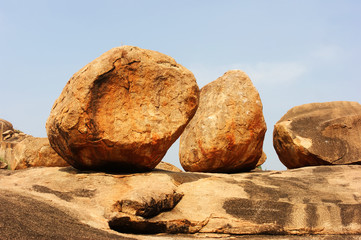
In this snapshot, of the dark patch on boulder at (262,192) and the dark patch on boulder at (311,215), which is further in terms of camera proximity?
the dark patch on boulder at (262,192)

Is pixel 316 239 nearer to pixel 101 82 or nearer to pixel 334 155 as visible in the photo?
pixel 101 82

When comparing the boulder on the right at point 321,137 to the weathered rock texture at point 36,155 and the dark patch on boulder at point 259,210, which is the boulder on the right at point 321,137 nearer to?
the dark patch on boulder at point 259,210

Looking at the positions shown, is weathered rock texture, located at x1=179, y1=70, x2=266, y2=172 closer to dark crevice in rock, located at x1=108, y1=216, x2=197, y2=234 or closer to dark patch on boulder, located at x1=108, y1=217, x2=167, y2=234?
dark crevice in rock, located at x1=108, y1=216, x2=197, y2=234

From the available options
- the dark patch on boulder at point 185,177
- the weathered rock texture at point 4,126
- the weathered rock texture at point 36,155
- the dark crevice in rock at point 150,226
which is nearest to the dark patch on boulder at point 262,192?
the dark patch on boulder at point 185,177

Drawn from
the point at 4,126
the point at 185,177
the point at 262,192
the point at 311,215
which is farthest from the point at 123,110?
the point at 4,126

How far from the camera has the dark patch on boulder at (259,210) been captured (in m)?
5.16

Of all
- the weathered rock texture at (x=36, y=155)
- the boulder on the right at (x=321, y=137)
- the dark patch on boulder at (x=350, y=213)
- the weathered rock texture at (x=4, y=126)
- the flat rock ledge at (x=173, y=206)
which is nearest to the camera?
the flat rock ledge at (x=173, y=206)

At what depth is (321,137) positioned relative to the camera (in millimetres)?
9188

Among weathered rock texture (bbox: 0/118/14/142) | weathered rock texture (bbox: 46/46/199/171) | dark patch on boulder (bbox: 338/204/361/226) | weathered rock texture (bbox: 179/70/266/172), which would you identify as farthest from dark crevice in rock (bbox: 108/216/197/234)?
weathered rock texture (bbox: 0/118/14/142)

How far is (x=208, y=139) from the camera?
26.5ft

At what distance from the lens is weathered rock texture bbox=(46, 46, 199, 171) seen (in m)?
5.84

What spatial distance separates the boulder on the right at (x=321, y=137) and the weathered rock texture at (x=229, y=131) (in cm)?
126

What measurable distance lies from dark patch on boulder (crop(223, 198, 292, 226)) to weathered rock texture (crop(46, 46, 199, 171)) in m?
1.52

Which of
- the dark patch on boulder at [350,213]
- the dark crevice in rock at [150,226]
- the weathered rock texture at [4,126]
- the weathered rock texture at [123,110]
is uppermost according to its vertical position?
the weathered rock texture at [123,110]
